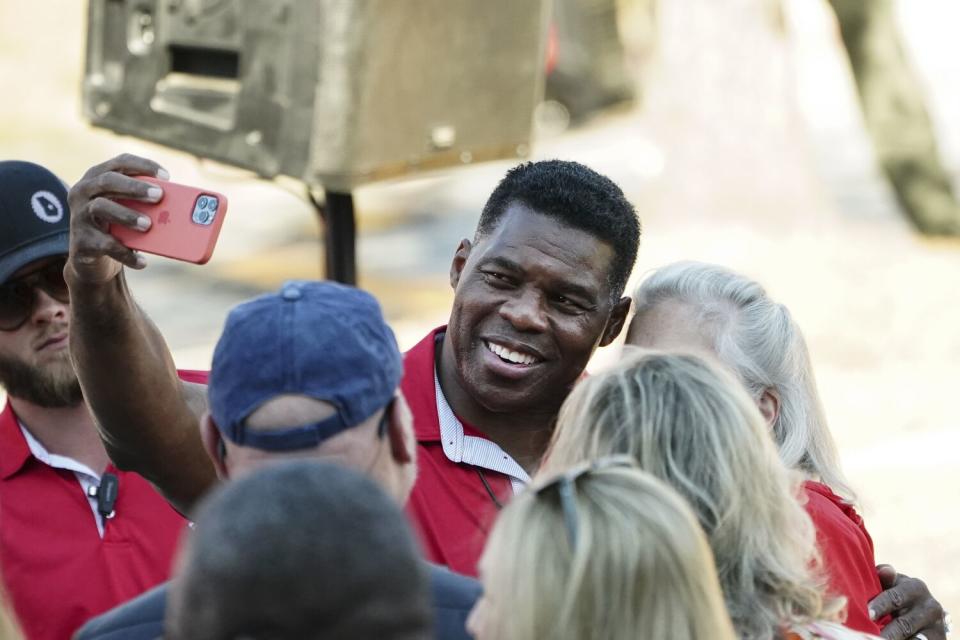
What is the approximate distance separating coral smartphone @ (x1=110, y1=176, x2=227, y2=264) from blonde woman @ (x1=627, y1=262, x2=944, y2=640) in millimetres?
1009

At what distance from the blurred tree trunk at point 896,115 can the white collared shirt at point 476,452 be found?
10397 mm

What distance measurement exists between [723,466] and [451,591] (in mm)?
427

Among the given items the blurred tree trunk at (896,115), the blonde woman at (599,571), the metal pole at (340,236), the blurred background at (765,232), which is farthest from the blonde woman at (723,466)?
the blurred tree trunk at (896,115)

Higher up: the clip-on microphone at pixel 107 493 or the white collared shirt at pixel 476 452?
the white collared shirt at pixel 476 452

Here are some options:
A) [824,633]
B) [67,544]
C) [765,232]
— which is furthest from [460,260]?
[765,232]

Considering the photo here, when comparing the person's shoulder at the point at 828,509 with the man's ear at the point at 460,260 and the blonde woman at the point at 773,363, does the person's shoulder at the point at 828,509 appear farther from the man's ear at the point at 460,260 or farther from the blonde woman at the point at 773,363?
the man's ear at the point at 460,260

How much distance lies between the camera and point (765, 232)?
1111 cm

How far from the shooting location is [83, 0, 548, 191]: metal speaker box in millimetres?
3850

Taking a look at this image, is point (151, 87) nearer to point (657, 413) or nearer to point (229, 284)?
point (657, 413)

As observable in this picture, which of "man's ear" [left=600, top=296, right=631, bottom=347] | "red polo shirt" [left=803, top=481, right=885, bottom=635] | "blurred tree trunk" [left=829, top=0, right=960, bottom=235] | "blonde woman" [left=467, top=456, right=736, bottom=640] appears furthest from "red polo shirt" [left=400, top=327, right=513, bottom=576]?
"blurred tree trunk" [left=829, top=0, right=960, bottom=235]

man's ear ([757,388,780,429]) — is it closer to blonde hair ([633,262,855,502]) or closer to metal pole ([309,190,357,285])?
blonde hair ([633,262,855,502])

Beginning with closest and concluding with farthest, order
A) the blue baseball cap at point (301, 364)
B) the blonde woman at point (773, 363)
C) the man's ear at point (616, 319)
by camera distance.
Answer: the blue baseball cap at point (301, 364)
the blonde woman at point (773, 363)
the man's ear at point (616, 319)

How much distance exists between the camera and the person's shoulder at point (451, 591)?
2.00 meters

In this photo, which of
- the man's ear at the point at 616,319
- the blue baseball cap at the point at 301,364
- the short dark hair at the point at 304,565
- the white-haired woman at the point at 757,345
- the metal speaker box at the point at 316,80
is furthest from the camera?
the metal speaker box at the point at 316,80
